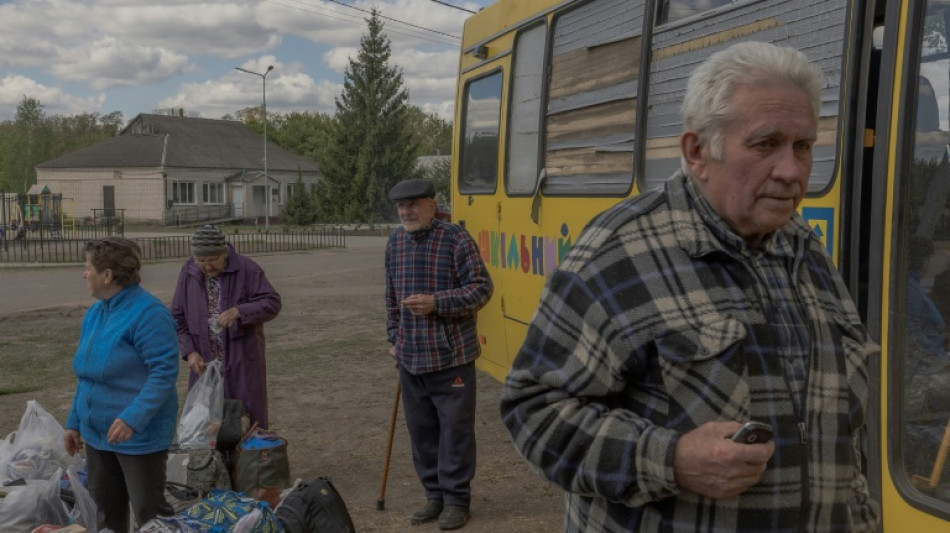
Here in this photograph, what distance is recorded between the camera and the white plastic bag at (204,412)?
17.8 feet

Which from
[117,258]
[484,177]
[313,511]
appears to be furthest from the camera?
[484,177]

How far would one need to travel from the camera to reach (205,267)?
5551 mm

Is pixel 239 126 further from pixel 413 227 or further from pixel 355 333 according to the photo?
pixel 413 227

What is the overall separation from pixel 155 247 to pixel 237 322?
24.1 meters

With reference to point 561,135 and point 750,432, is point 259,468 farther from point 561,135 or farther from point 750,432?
point 750,432

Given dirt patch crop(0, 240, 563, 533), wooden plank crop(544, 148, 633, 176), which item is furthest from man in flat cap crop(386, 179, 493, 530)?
wooden plank crop(544, 148, 633, 176)

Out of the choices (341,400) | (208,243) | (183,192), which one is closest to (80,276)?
(341,400)

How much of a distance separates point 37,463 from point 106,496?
0.94m

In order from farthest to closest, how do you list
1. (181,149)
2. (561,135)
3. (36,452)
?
(181,149) → (561,135) → (36,452)

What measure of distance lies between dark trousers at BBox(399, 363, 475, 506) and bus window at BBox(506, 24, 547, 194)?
1428 millimetres

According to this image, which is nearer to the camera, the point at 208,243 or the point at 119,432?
the point at 119,432

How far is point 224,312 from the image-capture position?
5551mm

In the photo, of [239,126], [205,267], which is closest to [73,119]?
[239,126]

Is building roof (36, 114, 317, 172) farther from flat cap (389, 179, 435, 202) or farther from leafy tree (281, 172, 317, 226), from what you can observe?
flat cap (389, 179, 435, 202)
